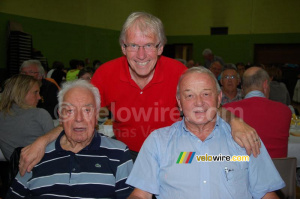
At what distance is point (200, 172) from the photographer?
5.18 ft

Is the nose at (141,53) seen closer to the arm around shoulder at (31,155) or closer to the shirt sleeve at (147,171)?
the shirt sleeve at (147,171)

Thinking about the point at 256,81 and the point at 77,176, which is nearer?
the point at 77,176

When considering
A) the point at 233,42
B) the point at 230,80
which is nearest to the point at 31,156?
the point at 230,80

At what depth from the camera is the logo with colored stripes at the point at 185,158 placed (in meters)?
1.62

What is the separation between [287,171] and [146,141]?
0.98 m

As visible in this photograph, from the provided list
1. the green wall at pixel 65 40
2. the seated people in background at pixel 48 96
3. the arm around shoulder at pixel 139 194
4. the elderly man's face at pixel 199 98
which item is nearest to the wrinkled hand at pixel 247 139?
the elderly man's face at pixel 199 98

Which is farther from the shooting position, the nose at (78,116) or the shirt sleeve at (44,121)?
the shirt sleeve at (44,121)

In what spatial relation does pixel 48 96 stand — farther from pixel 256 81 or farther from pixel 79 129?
pixel 256 81

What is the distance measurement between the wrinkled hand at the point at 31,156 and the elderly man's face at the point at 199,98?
0.84m

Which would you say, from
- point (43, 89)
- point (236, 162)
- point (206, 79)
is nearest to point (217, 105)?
point (206, 79)

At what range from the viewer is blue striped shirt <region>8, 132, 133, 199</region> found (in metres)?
1.70

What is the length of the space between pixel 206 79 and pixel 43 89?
3.17 meters

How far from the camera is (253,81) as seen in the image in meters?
2.71

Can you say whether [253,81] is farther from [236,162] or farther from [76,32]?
[76,32]
